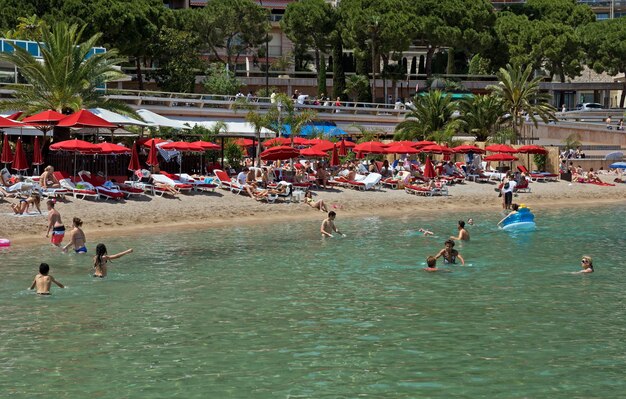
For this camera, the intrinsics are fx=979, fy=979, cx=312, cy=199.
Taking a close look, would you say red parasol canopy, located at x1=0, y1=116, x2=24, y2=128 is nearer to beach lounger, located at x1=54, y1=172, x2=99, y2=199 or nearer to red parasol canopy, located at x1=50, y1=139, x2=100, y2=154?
red parasol canopy, located at x1=50, y1=139, x2=100, y2=154

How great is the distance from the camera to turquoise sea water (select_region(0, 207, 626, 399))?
45.0 ft

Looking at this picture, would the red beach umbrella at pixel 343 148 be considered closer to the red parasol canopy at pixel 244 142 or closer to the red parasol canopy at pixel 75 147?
the red parasol canopy at pixel 244 142

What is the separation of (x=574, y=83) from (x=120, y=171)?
2559 inches

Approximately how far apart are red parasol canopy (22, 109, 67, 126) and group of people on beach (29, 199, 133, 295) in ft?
22.5

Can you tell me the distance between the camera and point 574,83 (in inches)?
3629

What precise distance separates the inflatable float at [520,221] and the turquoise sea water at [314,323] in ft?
11.4

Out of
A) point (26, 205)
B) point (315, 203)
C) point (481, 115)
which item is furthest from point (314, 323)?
point (481, 115)

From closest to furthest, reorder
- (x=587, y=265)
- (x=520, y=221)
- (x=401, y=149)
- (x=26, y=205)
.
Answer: (x=587, y=265), (x=26, y=205), (x=520, y=221), (x=401, y=149)

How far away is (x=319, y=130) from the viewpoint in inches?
2093

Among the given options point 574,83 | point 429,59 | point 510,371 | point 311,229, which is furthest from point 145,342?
point 574,83

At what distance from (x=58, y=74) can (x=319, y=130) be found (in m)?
20.0

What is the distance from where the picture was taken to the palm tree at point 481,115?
53519mm

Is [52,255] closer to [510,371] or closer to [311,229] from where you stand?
[311,229]

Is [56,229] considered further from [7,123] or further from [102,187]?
[7,123]
